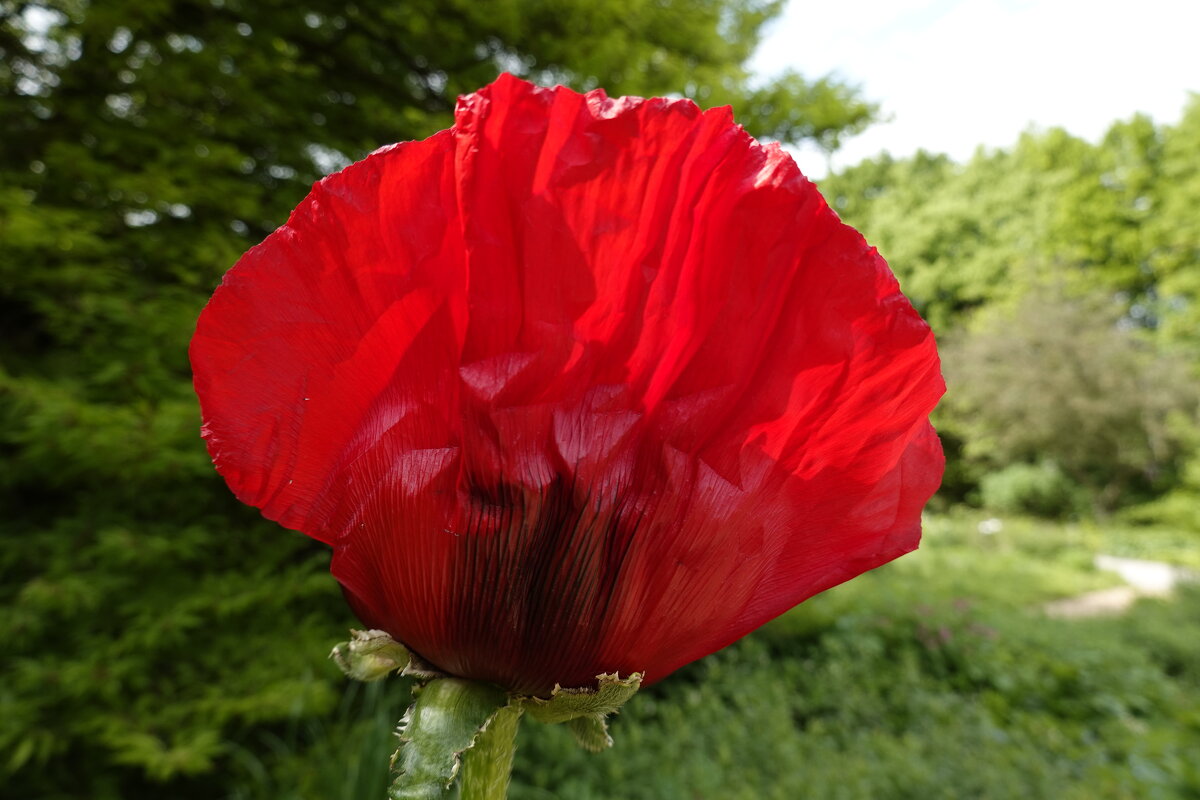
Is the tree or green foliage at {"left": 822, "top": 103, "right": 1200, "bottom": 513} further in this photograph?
green foliage at {"left": 822, "top": 103, "right": 1200, "bottom": 513}

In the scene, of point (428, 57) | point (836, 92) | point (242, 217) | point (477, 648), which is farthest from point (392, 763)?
point (836, 92)

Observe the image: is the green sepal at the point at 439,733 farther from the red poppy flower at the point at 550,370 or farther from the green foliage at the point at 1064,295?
the green foliage at the point at 1064,295

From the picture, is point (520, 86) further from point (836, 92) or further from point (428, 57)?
point (836, 92)

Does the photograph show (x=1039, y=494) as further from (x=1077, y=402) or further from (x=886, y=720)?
(x=886, y=720)

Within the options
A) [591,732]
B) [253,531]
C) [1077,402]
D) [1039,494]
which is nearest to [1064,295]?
[1077,402]

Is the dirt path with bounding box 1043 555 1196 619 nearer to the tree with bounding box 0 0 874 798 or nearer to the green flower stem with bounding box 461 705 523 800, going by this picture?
the tree with bounding box 0 0 874 798

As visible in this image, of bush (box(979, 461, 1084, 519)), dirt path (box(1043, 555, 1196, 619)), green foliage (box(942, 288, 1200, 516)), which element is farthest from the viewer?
bush (box(979, 461, 1084, 519))

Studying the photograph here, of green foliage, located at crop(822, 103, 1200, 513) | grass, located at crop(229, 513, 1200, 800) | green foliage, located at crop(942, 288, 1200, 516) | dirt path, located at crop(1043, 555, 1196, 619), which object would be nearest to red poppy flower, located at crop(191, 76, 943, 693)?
grass, located at crop(229, 513, 1200, 800)
